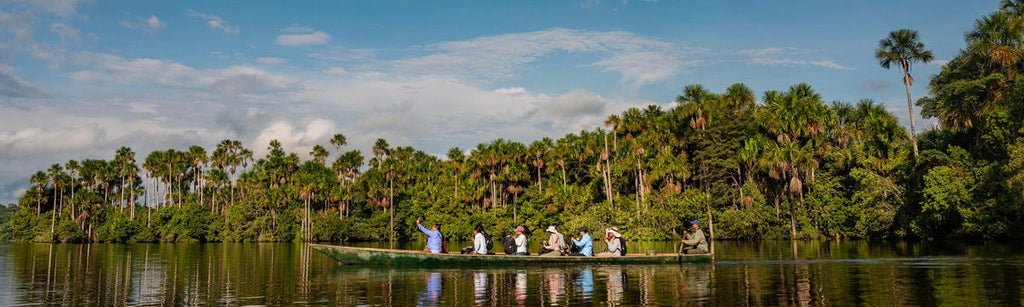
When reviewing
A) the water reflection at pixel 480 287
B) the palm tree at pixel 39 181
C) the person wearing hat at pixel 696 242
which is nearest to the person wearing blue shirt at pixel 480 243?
the water reflection at pixel 480 287

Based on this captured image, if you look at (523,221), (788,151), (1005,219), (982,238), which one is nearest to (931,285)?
(1005,219)

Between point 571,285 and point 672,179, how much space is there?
50.7 meters

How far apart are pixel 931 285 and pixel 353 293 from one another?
14.6 metres

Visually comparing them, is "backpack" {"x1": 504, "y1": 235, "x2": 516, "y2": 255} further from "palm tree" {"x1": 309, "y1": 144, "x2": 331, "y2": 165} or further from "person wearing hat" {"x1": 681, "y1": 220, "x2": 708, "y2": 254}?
"palm tree" {"x1": 309, "y1": 144, "x2": 331, "y2": 165}

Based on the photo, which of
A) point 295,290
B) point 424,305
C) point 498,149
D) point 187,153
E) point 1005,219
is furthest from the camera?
point 187,153

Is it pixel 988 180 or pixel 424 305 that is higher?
pixel 988 180

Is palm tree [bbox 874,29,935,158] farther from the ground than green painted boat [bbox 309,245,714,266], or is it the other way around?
palm tree [bbox 874,29,935,158]

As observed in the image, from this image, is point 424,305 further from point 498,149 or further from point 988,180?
point 498,149

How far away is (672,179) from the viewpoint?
68.9 metres

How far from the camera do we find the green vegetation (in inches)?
1828

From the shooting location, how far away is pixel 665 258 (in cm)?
2703

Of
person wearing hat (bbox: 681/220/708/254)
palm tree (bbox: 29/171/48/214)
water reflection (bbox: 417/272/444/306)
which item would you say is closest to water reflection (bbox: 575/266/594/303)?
water reflection (bbox: 417/272/444/306)

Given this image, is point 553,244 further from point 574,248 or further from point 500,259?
point 500,259

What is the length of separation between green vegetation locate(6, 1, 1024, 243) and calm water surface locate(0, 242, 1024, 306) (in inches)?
878
